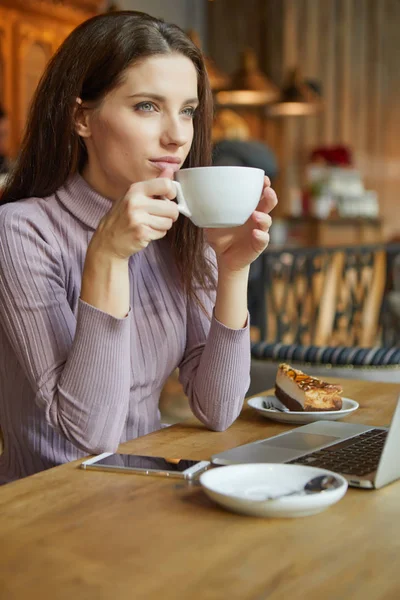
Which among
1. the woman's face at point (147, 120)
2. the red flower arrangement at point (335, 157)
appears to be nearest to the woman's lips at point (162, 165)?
the woman's face at point (147, 120)

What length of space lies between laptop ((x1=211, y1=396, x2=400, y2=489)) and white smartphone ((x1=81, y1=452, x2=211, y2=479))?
30 millimetres

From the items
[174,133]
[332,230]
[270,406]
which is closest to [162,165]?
[174,133]

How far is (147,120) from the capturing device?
1.27m

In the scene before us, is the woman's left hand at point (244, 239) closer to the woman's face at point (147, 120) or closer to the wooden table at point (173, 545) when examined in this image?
the woman's face at point (147, 120)

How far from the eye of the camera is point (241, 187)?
Answer: 1005mm

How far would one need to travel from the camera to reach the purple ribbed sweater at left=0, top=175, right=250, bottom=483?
115 centimetres

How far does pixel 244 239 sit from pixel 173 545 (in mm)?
607

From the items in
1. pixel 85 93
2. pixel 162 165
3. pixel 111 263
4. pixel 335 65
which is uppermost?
pixel 335 65

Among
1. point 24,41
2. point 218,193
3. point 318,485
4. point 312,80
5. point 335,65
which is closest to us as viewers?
point 318,485

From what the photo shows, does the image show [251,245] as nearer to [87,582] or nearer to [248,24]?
[87,582]

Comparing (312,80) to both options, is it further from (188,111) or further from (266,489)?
(266,489)

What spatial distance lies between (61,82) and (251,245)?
392mm

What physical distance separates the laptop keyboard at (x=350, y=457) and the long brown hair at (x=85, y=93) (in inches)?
18.5

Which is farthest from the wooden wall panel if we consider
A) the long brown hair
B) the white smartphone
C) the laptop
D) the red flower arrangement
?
the white smartphone
